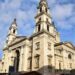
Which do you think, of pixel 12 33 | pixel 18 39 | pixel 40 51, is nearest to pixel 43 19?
pixel 40 51

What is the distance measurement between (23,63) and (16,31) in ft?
41.1

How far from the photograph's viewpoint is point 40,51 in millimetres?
40281

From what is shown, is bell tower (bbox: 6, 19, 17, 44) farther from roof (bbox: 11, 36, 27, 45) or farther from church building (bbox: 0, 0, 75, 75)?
roof (bbox: 11, 36, 27, 45)

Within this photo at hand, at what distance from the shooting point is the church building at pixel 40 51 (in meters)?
39.9

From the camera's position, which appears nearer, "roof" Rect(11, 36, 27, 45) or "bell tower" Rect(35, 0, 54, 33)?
"bell tower" Rect(35, 0, 54, 33)

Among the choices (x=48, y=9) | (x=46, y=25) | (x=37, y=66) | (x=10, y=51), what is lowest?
(x=37, y=66)

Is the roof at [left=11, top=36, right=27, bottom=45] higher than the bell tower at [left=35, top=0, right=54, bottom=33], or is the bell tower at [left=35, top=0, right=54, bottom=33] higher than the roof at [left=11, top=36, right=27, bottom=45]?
the bell tower at [left=35, top=0, right=54, bottom=33]

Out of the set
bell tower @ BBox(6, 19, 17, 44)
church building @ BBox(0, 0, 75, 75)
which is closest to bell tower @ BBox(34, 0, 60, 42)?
church building @ BBox(0, 0, 75, 75)

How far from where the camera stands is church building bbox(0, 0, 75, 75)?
39938 mm

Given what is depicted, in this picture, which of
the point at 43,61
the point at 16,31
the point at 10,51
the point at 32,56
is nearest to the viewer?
the point at 43,61

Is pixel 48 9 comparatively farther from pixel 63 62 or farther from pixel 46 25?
pixel 63 62

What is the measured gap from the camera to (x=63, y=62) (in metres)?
45.3

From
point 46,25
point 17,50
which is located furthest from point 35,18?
point 17,50

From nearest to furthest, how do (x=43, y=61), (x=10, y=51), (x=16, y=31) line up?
(x=43, y=61) < (x=10, y=51) < (x=16, y=31)
